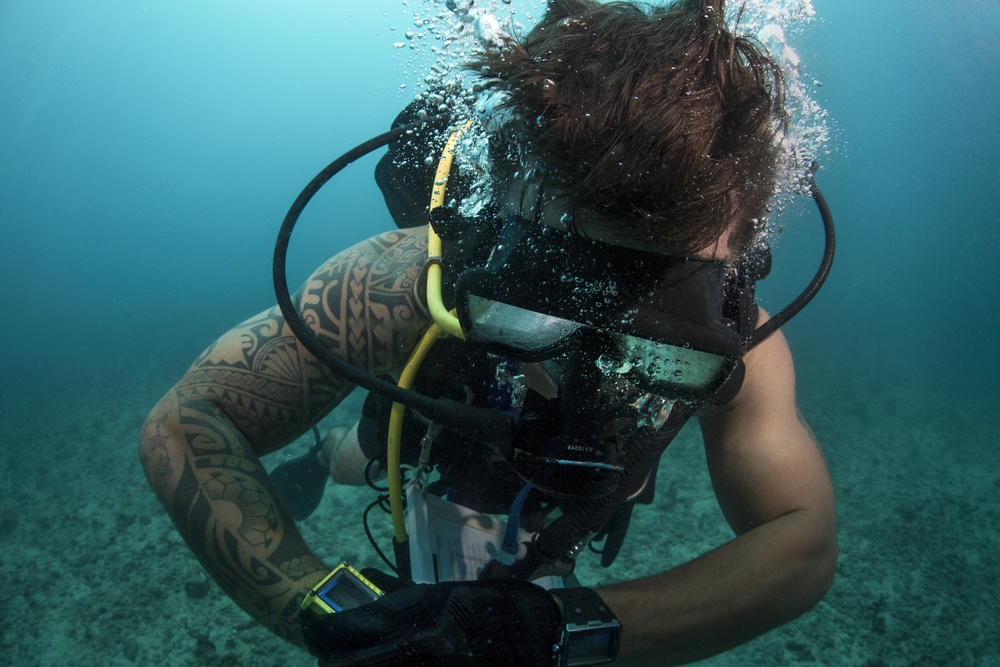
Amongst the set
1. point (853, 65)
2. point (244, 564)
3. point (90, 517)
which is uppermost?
point (853, 65)

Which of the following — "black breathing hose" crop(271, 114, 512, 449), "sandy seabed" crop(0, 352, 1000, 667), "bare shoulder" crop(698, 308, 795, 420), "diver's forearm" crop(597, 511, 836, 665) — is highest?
"black breathing hose" crop(271, 114, 512, 449)

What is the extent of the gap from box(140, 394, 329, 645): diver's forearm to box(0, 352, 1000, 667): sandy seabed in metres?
2.91

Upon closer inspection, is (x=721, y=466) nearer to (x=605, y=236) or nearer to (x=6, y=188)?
(x=605, y=236)

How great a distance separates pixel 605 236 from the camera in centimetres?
134

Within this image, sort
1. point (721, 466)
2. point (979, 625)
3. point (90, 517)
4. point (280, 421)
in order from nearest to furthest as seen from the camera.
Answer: point (280, 421), point (721, 466), point (979, 625), point (90, 517)

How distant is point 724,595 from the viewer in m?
1.72

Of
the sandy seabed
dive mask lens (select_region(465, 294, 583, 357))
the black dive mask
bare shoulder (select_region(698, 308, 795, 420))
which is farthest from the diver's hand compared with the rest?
the sandy seabed

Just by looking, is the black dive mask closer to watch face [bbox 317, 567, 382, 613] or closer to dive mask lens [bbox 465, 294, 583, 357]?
dive mask lens [bbox 465, 294, 583, 357]

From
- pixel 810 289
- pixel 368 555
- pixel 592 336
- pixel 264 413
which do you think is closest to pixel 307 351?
pixel 264 413

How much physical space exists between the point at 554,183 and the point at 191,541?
1735 mm

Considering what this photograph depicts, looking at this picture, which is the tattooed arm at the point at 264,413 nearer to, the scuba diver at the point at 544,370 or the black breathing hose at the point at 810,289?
the scuba diver at the point at 544,370

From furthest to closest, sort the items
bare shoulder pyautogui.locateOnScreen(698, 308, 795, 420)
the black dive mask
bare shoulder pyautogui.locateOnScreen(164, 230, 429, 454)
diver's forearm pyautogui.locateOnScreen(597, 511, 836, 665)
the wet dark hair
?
bare shoulder pyautogui.locateOnScreen(698, 308, 795, 420) < bare shoulder pyautogui.locateOnScreen(164, 230, 429, 454) < diver's forearm pyautogui.locateOnScreen(597, 511, 836, 665) < the black dive mask < the wet dark hair

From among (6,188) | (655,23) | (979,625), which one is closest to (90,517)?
(655,23)

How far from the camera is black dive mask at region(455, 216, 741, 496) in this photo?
1359mm
